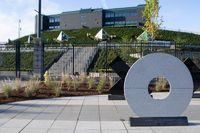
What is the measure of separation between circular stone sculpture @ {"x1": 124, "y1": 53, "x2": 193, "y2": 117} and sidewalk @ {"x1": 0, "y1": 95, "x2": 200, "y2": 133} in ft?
1.94

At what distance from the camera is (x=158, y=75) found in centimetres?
1104

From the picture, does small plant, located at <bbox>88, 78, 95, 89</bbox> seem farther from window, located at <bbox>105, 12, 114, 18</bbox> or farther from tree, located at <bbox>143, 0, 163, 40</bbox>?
window, located at <bbox>105, 12, 114, 18</bbox>

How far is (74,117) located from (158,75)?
265 cm

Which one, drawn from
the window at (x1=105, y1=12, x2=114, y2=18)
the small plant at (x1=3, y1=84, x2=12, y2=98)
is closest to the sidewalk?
the small plant at (x1=3, y1=84, x2=12, y2=98)

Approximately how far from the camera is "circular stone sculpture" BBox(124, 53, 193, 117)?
10.9 metres

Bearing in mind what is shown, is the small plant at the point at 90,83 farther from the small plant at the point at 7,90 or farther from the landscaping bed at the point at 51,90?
the small plant at the point at 7,90

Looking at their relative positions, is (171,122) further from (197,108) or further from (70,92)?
(70,92)

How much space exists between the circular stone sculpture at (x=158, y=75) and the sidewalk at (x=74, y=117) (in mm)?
592

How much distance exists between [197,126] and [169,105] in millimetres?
866

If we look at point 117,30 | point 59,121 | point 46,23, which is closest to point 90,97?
point 59,121

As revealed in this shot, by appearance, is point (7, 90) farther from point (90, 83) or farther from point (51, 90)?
point (90, 83)

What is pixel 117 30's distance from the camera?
82812 mm

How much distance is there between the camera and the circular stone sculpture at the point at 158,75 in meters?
10.9

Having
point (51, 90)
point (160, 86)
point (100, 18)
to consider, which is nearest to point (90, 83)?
point (51, 90)
